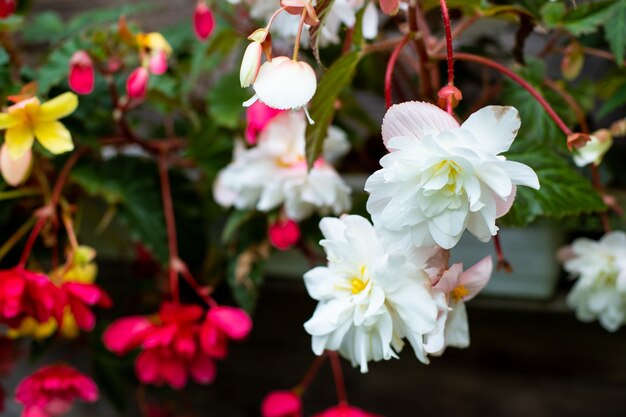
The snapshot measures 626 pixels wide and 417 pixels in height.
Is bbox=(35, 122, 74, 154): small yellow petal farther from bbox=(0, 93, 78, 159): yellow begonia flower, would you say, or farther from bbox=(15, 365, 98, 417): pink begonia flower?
bbox=(15, 365, 98, 417): pink begonia flower

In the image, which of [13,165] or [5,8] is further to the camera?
[5,8]

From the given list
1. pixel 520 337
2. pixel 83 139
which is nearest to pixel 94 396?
pixel 83 139

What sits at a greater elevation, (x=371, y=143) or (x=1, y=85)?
(x=1, y=85)

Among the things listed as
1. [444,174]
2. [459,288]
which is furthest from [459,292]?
[444,174]

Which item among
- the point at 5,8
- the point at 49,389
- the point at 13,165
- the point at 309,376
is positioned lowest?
the point at 309,376

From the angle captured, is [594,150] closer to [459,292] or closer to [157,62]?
[459,292]

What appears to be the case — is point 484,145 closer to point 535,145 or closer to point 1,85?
point 535,145

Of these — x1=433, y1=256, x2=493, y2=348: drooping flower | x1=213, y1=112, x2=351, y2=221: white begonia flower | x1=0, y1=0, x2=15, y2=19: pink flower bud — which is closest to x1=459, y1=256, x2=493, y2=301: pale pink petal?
x1=433, y1=256, x2=493, y2=348: drooping flower
